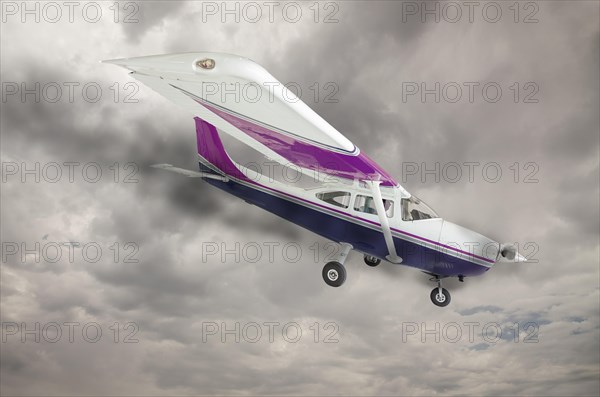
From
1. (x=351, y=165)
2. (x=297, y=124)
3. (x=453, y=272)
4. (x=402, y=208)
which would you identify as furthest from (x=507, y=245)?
(x=297, y=124)

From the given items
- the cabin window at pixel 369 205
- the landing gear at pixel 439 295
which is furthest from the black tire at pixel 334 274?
the landing gear at pixel 439 295

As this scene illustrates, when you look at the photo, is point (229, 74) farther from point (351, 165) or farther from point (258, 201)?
point (258, 201)

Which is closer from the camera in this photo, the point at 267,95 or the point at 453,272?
the point at 267,95

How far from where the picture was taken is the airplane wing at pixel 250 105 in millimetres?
9547

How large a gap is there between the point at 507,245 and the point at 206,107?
23.7 ft

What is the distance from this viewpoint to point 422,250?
41.7 feet

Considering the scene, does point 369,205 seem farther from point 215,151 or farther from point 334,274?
point 215,151

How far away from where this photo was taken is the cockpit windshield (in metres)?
12.9

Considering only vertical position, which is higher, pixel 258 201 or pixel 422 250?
pixel 258 201

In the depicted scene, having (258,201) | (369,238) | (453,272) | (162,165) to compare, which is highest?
(162,165)

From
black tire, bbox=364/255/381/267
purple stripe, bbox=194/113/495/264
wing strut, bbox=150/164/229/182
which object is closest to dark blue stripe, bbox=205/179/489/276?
purple stripe, bbox=194/113/495/264

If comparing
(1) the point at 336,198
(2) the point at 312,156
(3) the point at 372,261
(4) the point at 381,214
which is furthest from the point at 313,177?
(3) the point at 372,261

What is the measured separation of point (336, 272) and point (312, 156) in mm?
2958

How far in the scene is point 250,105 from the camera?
10242 millimetres
